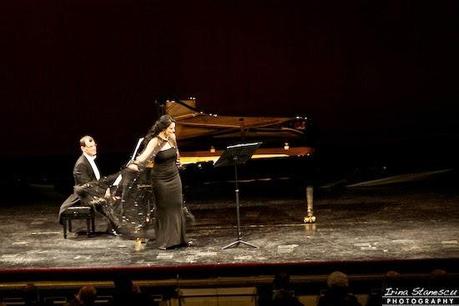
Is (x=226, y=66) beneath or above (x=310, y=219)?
above

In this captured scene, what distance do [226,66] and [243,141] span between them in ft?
9.67

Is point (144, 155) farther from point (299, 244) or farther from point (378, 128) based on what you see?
point (378, 128)

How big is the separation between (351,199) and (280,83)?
9.60 feet

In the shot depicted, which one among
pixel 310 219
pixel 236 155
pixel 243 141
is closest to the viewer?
pixel 236 155

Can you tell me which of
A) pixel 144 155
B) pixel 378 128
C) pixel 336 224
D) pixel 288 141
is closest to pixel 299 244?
pixel 336 224

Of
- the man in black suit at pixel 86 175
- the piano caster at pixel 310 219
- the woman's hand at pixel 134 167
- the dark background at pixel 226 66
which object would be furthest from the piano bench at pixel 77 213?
the dark background at pixel 226 66

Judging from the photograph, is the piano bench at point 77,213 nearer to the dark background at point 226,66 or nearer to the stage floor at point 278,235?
the stage floor at point 278,235

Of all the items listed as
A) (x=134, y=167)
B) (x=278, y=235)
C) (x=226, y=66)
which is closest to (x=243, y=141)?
(x=278, y=235)

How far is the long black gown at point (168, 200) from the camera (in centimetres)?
702

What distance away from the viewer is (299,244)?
6984mm

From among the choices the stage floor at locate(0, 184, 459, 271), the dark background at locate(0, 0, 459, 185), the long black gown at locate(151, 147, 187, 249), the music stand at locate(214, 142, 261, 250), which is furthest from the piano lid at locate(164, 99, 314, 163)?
the dark background at locate(0, 0, 459, 185)

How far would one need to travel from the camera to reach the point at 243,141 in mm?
9008

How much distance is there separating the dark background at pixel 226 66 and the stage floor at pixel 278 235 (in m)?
2.08

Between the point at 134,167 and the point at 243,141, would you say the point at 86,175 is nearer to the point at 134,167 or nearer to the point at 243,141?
the point at 134,167
